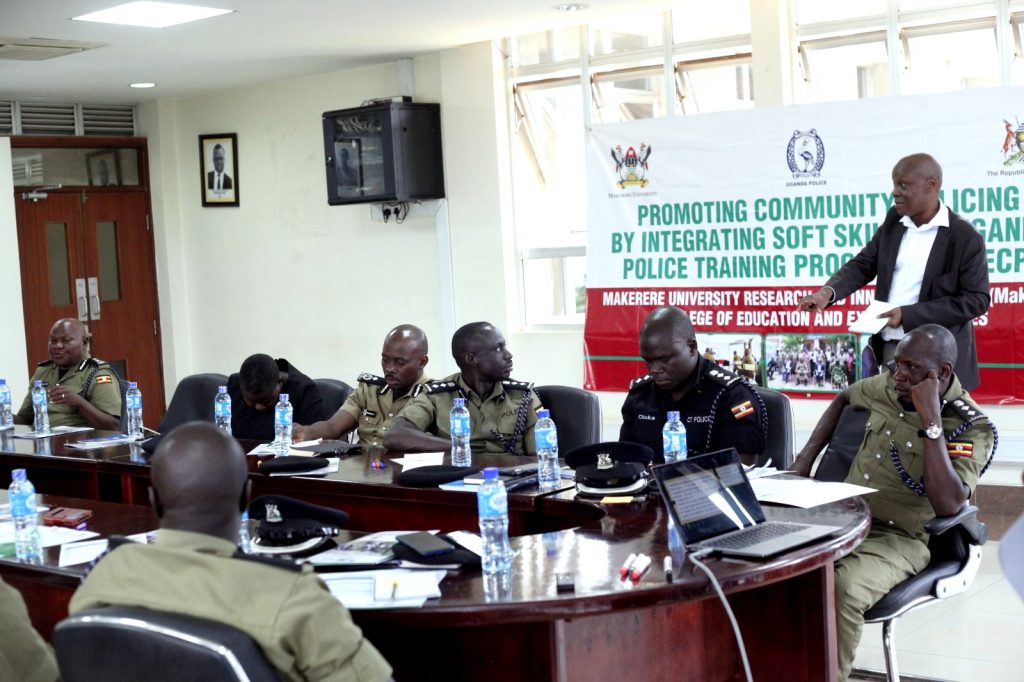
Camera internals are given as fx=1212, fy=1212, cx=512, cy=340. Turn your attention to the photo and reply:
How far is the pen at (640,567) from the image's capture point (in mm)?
2473

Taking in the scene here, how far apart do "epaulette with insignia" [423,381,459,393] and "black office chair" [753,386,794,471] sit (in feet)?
4.19

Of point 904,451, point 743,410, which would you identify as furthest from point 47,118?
point 904,451

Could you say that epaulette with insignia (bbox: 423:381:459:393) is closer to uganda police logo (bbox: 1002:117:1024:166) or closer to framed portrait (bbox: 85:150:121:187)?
uganda police logo (bbox: 1002:117:1024:166)

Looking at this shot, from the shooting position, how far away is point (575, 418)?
4.35 m

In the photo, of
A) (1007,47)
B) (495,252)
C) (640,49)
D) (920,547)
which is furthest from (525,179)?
(920,547)

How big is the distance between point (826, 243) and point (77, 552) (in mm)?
4308

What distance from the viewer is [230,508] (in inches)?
84.0

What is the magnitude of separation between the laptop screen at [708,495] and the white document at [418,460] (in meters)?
1.34

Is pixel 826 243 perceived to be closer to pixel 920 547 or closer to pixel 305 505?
pixel 920 547

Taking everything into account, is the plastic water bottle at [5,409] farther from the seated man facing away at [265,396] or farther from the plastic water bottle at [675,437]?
the plastic water bottle at [675,437]

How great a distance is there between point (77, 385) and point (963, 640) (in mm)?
4132

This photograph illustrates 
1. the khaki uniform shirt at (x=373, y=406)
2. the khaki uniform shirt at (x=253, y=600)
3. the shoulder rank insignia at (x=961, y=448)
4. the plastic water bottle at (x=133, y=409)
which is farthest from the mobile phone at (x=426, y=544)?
the plastic water bottle at (x=133, y=409)

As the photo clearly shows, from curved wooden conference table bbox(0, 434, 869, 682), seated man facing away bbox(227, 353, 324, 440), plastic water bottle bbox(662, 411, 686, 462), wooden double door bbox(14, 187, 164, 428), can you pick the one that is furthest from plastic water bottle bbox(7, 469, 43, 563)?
wooden double door bbox(14, 187, 164, 428)

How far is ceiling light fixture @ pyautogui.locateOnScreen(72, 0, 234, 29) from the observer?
5.91 meters
